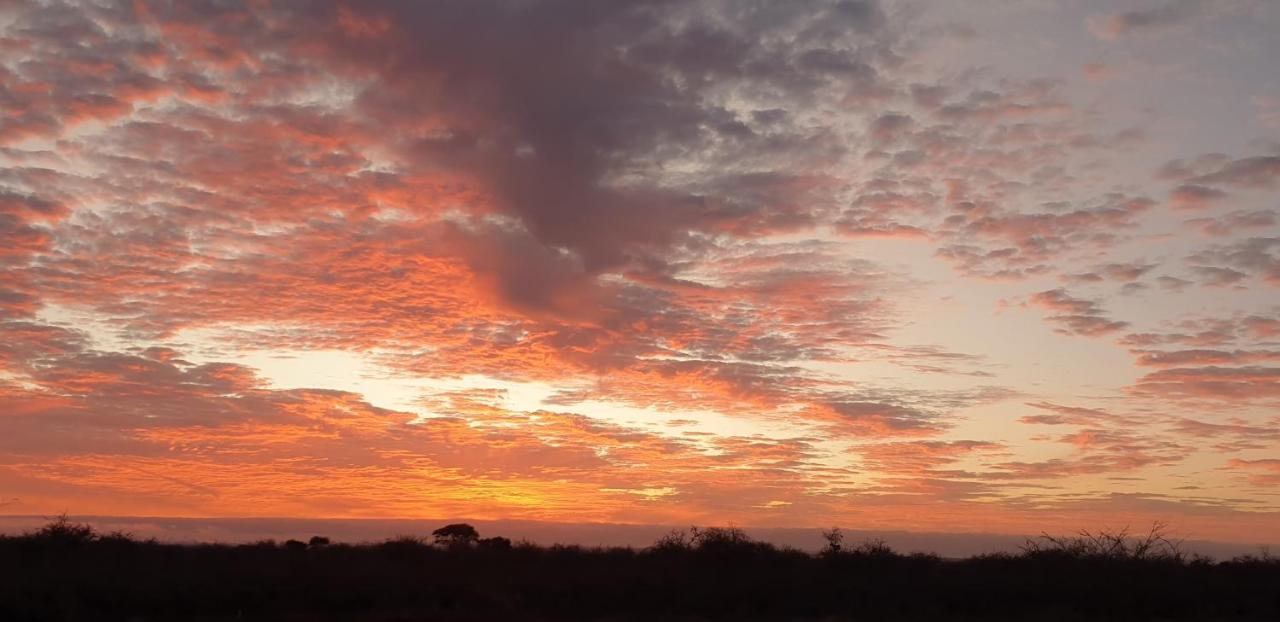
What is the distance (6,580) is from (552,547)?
17.7m

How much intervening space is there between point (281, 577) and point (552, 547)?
41.3ft

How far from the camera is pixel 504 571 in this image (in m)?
33.5

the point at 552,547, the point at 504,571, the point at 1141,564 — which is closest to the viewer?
the point at 504,571

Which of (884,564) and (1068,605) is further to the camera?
(884,564)

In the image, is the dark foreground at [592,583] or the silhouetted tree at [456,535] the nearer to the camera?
the dark foreground at [592,583]

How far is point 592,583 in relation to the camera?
30.3 metres

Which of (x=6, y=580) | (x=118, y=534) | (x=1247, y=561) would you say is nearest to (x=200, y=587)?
(x=6, y=580)

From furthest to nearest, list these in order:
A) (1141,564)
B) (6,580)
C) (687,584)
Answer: (1141,564), (687,584), (6,580)

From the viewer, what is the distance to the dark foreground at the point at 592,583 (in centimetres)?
2584

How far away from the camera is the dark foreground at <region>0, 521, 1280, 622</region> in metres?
25.8

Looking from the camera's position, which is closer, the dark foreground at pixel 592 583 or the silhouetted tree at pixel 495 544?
the dark foreground at pixel 592 583

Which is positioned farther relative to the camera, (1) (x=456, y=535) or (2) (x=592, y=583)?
(1) (x=456, y=535)

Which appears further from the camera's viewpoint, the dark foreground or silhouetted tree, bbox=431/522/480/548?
silhouetted tree, bbox=431/522/480/548

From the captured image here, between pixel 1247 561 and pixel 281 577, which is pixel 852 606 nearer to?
pixel 281 577
